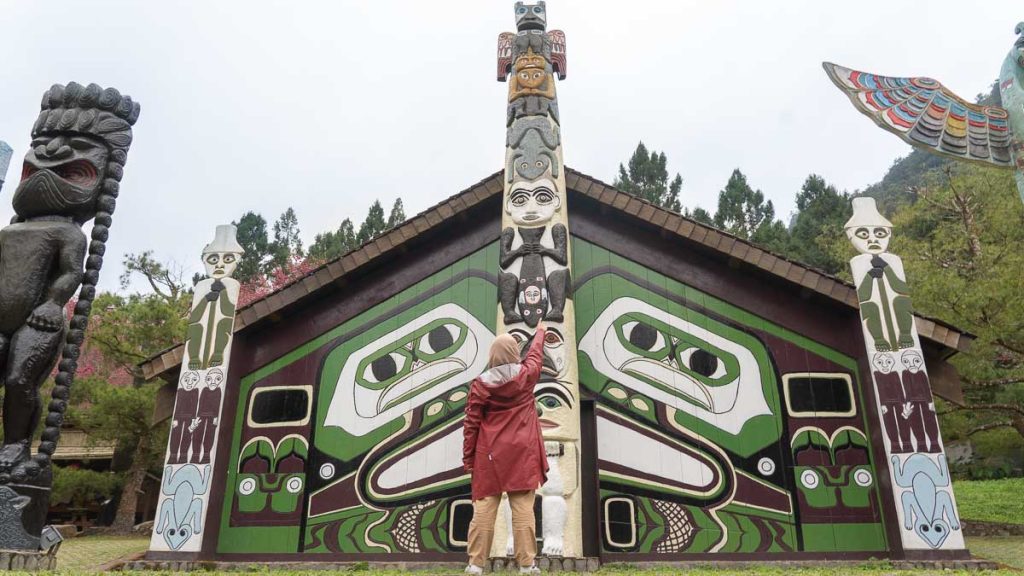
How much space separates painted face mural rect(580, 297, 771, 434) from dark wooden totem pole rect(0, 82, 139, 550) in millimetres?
4971

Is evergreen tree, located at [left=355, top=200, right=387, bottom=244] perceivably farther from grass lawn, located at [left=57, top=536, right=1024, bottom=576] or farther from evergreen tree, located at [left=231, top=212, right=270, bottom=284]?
grass lawn, located at [left=57, top=536, right=1024, bottom=576]

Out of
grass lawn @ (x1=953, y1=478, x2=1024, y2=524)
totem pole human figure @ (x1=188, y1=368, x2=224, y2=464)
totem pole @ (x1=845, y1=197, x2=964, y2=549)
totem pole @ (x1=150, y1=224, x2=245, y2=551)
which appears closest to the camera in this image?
totem pole @ (x1=845, y1=197, x2=964, y2=549)

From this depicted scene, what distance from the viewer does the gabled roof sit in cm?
724

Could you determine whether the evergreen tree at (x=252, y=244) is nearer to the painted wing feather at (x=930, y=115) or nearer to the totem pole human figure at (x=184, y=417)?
the totem pole human figure at (x=184, y=417)

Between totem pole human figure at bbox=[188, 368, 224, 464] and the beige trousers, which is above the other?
totem pole human figure at bbox=[188, 368, 224, 464]

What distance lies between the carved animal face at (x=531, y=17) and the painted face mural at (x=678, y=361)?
3829 millimetres

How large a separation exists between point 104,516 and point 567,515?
16485mm

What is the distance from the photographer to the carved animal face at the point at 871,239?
683 centimetres

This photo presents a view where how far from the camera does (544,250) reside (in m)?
7.07

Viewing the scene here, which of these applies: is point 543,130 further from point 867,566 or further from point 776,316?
point 867,566

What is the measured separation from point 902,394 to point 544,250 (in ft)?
12.2

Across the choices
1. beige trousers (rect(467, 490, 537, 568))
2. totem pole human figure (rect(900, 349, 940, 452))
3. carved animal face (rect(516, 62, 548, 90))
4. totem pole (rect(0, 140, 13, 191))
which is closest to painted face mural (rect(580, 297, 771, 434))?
totem pole human figure (rect(900, 349, 940, 452))

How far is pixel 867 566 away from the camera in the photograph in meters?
6.09

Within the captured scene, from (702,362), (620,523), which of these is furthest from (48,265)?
(702,362)
